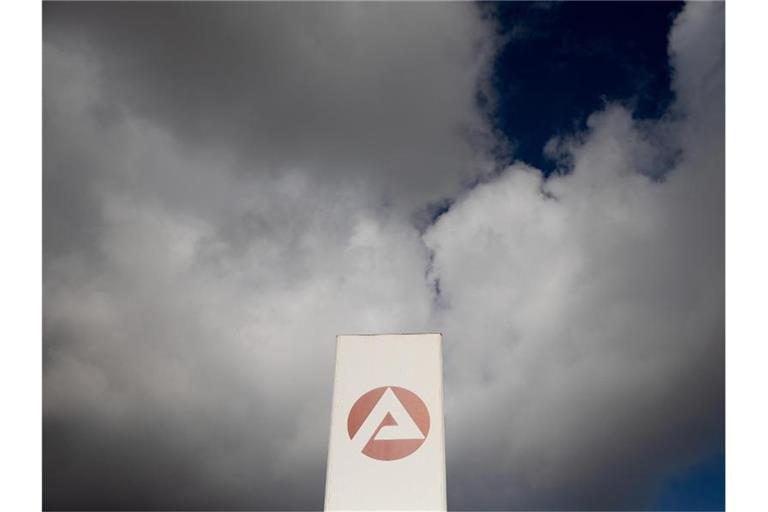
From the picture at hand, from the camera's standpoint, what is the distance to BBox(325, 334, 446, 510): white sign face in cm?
1082

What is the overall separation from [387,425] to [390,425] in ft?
0.16

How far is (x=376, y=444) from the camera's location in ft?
36.8

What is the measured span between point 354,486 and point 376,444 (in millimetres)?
664

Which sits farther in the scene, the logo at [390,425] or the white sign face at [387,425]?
the logo at [390,425]

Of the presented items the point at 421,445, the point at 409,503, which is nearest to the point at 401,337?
the point at 421,445

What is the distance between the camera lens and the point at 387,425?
36.3ft

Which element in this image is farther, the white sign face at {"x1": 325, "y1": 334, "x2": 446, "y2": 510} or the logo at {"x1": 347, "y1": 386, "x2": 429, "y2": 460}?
A: the logo at {"x1": 347, "y1": 386, "x2": 429, "y2": 460}

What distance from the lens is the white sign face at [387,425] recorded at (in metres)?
10.8

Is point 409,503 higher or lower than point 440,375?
lower

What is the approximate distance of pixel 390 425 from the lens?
1109 centimetres

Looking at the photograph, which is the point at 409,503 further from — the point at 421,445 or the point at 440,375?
the point at 440,375

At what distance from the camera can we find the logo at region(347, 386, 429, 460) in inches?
439

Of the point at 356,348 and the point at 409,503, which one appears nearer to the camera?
the point at 409,503

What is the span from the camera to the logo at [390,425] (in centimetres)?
1115
